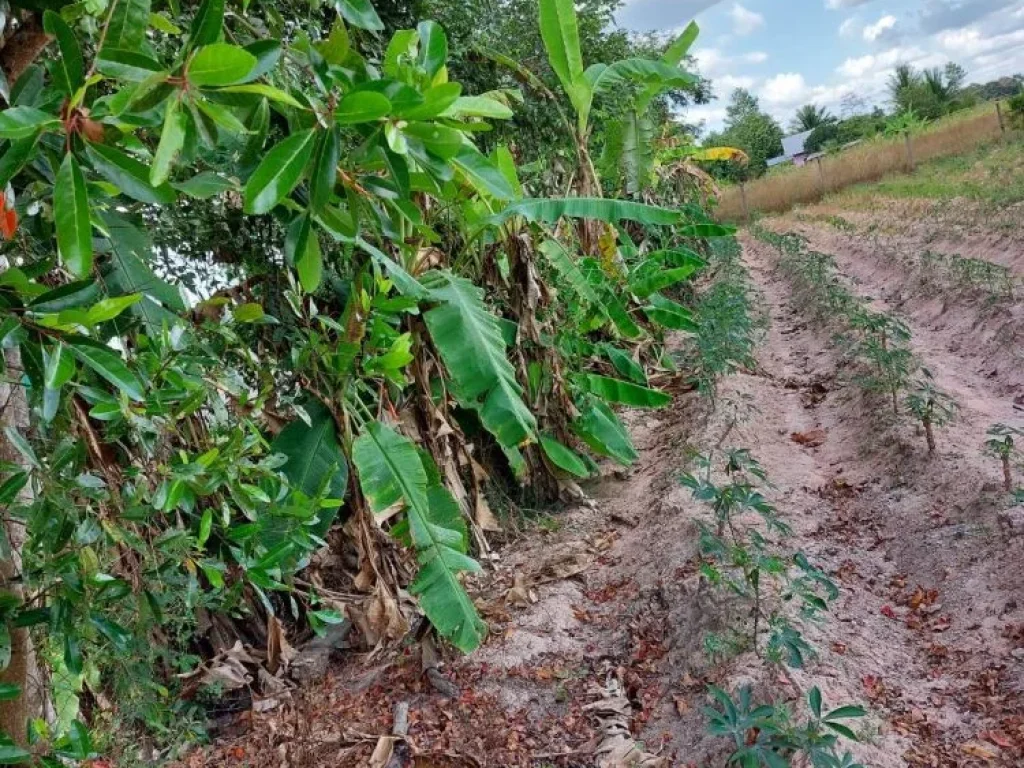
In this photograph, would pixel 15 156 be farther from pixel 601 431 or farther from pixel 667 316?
pixel 667 316

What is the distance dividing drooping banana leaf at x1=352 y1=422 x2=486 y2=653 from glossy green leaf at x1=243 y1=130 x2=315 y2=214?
203 centimetres

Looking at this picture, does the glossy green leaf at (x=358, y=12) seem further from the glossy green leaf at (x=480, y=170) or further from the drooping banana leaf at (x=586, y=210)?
the drooping banana leaf at (x=586, y=210)

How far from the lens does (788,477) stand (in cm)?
468

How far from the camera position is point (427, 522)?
10.1 ft

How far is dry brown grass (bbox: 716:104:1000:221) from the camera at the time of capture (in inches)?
877

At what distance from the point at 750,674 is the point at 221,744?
2218mm

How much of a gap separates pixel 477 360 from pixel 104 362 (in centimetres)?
241

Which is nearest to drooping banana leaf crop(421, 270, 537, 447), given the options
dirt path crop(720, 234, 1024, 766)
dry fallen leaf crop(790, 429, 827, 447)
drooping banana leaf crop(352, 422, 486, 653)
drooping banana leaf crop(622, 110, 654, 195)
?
drooping banana leaf crop(352, 422, 486, 653)

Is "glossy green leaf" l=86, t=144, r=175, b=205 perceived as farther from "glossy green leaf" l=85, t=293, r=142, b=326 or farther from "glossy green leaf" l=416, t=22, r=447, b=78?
"glossy green leaf" l=416, t=22, r=447, b=78

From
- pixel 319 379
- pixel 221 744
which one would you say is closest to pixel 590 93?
pixel 319 379

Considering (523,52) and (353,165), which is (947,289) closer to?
(523,52)

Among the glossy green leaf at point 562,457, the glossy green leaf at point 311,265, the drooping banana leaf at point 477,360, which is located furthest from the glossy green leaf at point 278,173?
the glossy green leaf at point 562,457

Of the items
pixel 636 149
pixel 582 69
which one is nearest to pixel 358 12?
pixel 582 69

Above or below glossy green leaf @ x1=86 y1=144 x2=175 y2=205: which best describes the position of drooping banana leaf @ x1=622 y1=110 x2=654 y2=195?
above
